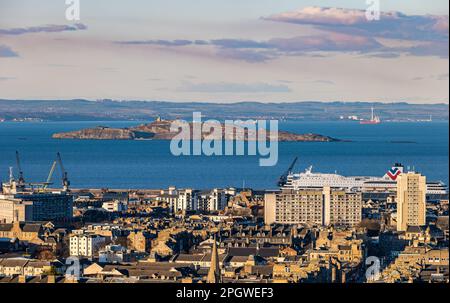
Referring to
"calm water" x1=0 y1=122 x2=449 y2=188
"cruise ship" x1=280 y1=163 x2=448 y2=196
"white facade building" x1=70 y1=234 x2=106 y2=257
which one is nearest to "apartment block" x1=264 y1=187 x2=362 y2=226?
"white facade building" x1=70 y1=234 x2=106 y2=257

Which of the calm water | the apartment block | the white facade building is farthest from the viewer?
the calm water

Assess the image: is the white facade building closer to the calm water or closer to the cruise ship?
the cruise ship

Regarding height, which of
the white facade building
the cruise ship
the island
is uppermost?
the island

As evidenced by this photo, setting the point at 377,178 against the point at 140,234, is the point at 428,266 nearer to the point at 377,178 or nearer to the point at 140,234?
the point at 140,234

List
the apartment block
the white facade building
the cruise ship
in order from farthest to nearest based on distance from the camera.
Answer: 1. the cruise ship
2. the apartment block
3. the white facade building

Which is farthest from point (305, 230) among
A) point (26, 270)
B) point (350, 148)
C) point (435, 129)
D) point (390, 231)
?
point (435, 129)

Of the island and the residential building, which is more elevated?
the island

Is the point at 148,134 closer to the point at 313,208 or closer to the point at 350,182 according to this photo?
the point at 350,182

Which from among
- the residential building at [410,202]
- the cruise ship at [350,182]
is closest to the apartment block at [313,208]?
the residential building at [410,202]

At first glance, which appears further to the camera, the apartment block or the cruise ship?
the cruise ship
